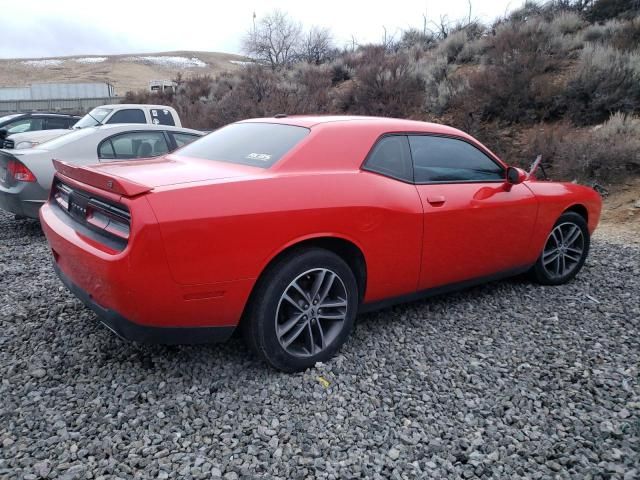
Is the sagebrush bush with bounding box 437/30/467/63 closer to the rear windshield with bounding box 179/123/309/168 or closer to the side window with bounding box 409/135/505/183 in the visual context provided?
the side window with bounding box 409/135/505/183

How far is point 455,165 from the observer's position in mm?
3703

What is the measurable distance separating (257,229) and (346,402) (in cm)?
104

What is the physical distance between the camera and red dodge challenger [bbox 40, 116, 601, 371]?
8.02ft

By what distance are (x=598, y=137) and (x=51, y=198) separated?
8548 mm

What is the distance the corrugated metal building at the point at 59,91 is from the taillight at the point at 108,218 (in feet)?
122

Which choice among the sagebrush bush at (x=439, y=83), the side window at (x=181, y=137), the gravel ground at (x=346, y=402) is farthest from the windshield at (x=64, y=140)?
the sagebrush bush at (x=439, y=83)

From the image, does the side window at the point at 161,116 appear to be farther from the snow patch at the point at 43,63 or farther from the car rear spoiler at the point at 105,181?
the snow patch at the point at 43,63

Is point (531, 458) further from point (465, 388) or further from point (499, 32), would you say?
point (499, 32)

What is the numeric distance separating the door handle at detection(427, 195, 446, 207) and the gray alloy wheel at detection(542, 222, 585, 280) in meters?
1.53

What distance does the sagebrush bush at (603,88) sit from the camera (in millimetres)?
9688

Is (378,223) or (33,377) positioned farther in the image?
(378,223)

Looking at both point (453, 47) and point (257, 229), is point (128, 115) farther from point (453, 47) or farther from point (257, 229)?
point (453, 47)

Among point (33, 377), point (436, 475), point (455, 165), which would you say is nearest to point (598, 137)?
point (455, 165)

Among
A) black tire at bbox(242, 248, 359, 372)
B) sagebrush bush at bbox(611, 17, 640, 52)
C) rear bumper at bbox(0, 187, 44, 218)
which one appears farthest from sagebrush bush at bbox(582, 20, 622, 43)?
rear bumper at bbox(0, 187, 44, 218)
